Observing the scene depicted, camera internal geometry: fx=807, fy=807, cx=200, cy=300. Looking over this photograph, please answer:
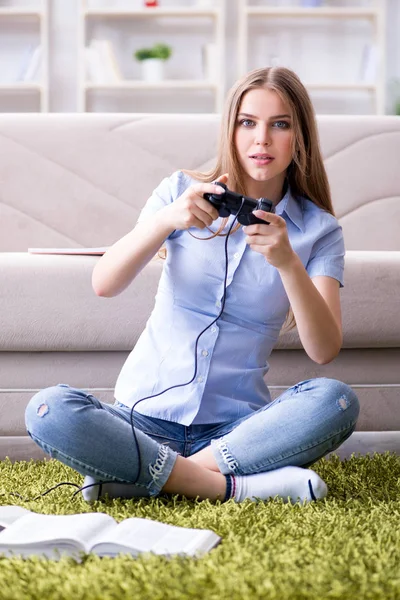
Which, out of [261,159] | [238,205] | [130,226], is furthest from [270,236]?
[130,226]

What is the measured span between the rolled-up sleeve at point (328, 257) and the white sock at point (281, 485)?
0.33 m

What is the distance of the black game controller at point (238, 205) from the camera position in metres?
1.11

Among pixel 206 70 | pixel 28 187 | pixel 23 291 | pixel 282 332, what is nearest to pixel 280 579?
Answer: pixel 282 332

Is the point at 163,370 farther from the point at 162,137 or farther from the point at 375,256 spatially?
the point at 162,137

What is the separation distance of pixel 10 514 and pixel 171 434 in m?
0.33

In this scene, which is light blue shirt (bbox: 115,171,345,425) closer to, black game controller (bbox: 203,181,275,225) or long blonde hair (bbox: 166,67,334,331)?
long blonde hair (bbox: 166,67,334,331)

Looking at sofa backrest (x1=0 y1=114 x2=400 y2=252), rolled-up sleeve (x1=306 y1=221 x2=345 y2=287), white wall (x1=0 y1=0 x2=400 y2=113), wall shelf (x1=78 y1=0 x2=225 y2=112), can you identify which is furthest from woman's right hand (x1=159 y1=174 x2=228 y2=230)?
white wall (x1=0 y1=0 x2=400 y2=113)

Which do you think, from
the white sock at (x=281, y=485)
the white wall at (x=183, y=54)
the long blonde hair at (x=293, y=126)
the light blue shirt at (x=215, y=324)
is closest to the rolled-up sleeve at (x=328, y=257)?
the light blue shirt at (x=215, y=324)

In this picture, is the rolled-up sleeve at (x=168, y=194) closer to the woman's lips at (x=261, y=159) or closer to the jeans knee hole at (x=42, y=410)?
the woman's lips at (x=261, y=159)

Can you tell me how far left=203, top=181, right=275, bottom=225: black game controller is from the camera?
3.63 feet

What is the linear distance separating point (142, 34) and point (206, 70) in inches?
14.1

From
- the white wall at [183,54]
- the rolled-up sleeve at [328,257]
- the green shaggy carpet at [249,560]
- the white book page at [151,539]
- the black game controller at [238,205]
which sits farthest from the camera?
the white wall at [183,54]

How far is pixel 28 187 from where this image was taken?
212 centimetres

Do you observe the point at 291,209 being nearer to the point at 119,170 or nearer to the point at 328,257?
the point at 328,257
